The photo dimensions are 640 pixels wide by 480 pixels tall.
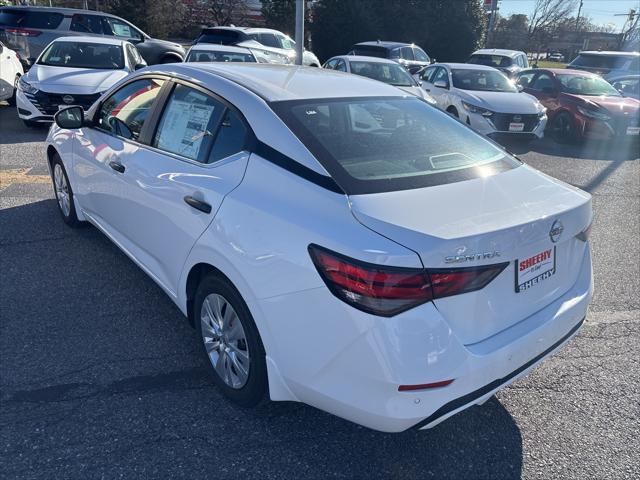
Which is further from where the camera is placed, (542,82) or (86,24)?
(86,24)

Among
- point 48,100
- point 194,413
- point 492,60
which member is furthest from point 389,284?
point 492,60

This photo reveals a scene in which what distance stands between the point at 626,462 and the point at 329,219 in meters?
1.84

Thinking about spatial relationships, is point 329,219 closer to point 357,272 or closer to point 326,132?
point 357,272

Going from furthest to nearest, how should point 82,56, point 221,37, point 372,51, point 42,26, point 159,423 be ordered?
point 372,51, point 221,37, point 42,26, point 82,56, point 159,423

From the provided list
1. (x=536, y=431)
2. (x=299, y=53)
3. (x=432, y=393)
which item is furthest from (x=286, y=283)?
(x=299, y=53)

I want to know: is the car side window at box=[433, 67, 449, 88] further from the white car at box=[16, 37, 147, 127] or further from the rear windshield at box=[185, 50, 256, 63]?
the white car at box=[16, 37, 147, 127]

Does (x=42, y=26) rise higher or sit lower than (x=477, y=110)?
higher

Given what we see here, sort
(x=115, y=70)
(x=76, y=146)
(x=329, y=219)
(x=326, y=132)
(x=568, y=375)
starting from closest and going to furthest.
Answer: (x=329, y=219) < (x=326, y=132) < (x=568, y=375) < (x=76, y=146) < (x=115, y=70)

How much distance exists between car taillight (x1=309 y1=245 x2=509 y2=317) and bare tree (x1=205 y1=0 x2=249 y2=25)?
35678mm

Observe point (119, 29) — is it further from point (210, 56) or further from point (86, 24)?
point (210, 56)

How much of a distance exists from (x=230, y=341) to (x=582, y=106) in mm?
10679

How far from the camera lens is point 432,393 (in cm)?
198

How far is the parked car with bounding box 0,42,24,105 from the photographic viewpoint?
10227mm

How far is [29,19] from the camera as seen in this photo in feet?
44.9
